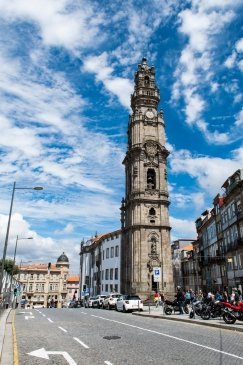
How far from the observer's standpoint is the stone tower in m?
48.9

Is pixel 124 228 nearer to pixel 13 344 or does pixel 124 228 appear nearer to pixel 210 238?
pixel 210 238

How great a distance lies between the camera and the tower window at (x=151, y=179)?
5362cm

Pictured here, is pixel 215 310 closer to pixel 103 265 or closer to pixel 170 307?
pixel 170 307

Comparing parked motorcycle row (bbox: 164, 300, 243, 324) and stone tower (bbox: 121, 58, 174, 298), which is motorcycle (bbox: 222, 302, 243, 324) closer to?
parked motorcycle row (bbox: 164, 300, 243, 324)

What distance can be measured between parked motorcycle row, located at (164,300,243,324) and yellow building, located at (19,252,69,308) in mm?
89478

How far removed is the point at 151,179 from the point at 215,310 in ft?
117

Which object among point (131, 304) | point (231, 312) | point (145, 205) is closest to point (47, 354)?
point (231, 312)

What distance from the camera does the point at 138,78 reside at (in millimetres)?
62250

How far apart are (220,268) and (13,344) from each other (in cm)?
3991

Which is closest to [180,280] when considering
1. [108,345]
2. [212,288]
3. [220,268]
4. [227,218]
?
[212,288]

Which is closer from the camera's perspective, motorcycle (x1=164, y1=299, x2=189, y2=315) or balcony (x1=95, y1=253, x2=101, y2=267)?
motorcycle (x1=164, y1=299, x2=189, y2=315)

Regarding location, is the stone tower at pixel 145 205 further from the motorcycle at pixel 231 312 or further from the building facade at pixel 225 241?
the motorcycle at pixel 231 312

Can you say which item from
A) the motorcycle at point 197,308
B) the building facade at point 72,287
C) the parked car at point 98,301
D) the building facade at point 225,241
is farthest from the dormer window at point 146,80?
the building facade at point 72,287

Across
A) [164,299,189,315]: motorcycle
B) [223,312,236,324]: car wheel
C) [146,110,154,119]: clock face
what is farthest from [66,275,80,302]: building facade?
[223,312,236,324]: car wheel
